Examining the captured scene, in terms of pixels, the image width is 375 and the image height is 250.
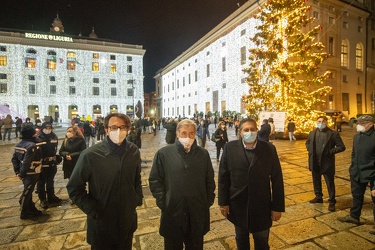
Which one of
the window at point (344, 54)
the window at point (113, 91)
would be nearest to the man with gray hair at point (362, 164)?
the window at point (344, 54)

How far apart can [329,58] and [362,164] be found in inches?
989

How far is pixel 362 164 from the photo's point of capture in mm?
3531

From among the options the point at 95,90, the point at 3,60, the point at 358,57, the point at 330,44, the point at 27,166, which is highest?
the point at 3,60

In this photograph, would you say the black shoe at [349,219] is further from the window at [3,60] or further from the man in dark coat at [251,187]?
the window at [3,60]

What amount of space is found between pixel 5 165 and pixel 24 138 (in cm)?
605

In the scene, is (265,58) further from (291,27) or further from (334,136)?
(334,136)

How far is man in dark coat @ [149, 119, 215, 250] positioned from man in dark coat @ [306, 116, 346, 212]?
301cm

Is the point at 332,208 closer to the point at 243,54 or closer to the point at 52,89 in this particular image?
the point at 243,54

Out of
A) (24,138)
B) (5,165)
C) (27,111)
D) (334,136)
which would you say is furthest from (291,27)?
(27,111)

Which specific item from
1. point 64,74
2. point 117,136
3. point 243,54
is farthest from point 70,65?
point 117,136

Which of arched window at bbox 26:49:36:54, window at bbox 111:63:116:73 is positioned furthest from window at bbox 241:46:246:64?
arched window at bbox 26:49:36:54

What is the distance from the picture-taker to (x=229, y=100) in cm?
2892

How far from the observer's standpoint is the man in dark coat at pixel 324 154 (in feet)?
14.0

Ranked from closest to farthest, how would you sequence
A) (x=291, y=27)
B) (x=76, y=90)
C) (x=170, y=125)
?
1. (x=170, y=125)
2. (x=291, y=27)
3. (x=76, y=90)
